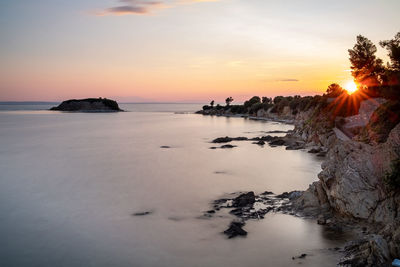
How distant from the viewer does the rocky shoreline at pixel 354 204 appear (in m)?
12.5

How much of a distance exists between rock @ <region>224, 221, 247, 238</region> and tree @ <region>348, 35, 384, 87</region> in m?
32.6

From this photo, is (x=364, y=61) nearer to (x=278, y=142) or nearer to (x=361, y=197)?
(x=278, y=142)

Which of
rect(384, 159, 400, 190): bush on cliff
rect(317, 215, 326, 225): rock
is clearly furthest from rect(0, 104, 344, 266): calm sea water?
rect(384, 159, 400, 190): bush on cliff

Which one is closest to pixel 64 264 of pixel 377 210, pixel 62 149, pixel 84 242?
pixel 84 242

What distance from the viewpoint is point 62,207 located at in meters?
21.9

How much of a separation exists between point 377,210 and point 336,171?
10.2 feet

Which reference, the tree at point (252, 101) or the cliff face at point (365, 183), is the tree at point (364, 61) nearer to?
the cliff face at point (365, 183)

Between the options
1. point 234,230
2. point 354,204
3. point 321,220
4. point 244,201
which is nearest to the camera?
point 354,204

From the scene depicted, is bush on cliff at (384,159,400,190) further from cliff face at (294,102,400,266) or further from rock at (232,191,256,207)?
rock at (232,191,256,207)

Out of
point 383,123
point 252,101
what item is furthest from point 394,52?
point 252,101

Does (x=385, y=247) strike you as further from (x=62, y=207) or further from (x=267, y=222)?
(x=62, y=207)

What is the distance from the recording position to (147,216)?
1991cm

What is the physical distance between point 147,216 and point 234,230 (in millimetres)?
5485

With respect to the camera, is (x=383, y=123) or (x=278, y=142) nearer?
(x=383, y=123)
